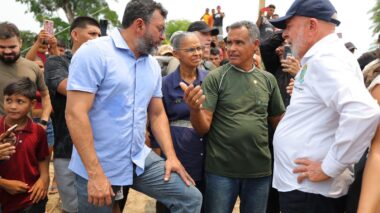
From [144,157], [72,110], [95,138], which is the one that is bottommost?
[144,157]

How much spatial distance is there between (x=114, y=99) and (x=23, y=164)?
111 cm

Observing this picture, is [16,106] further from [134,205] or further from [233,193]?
[134,205]

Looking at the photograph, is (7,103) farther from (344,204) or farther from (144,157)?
(344,204)

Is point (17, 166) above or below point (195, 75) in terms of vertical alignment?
below

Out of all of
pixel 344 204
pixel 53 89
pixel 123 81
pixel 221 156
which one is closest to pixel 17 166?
pixel 53 89

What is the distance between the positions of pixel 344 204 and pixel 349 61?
80 centimetres

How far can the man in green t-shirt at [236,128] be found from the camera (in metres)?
3.18

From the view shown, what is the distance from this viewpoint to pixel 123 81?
2.46m

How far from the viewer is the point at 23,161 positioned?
3.07m

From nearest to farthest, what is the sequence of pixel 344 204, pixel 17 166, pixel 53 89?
1. pixel 344 204
2. pixel 17 166
3. pixel 53 89

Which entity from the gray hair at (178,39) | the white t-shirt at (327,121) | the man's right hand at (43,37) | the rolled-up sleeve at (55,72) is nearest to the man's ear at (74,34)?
the rolled-up sleeve at (55,72)

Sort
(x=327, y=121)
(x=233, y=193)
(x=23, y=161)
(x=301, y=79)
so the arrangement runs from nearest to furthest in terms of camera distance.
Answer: (x=327, y=121), (x=301, y=79), (x=23, y=161), (x=233, y=193)

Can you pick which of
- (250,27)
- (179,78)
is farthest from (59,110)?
(250,27)

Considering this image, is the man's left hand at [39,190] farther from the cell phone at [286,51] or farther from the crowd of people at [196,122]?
the cell phone at [286,51]
